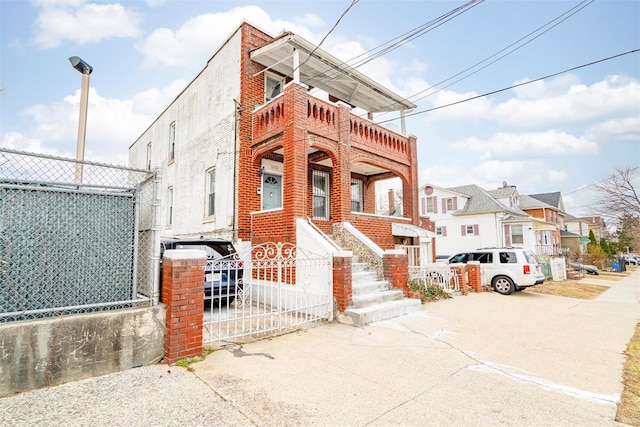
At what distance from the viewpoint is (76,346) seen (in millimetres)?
3307

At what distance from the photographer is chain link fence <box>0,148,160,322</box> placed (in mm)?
3258

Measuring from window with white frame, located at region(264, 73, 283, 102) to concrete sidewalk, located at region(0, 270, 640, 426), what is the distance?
8.47 metres

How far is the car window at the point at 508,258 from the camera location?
11383mm

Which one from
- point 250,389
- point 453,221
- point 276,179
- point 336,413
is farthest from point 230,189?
point 453,221

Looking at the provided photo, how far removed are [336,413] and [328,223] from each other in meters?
7.10

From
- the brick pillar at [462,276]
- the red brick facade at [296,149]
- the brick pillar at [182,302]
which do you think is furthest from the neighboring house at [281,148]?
the brick pillar at [182,302]

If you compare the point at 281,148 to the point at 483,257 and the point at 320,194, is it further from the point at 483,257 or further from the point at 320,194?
the point at 483,257

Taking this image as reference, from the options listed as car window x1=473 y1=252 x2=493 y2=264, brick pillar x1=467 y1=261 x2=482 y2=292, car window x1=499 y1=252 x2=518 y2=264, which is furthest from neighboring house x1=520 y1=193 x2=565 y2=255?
brick pillar x1=467 y1=261 x2=482 y2=292

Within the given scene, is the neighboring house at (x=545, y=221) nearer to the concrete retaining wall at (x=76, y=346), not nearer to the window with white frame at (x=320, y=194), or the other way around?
the window with white frame at (x=320, y=194)

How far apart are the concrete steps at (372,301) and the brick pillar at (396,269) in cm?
17

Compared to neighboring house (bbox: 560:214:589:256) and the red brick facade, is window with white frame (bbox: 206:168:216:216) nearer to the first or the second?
the red brick facade

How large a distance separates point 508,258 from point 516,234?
1688 cm

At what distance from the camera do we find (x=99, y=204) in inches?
151

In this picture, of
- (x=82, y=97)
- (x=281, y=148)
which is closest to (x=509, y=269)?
(x=281, y=148)
